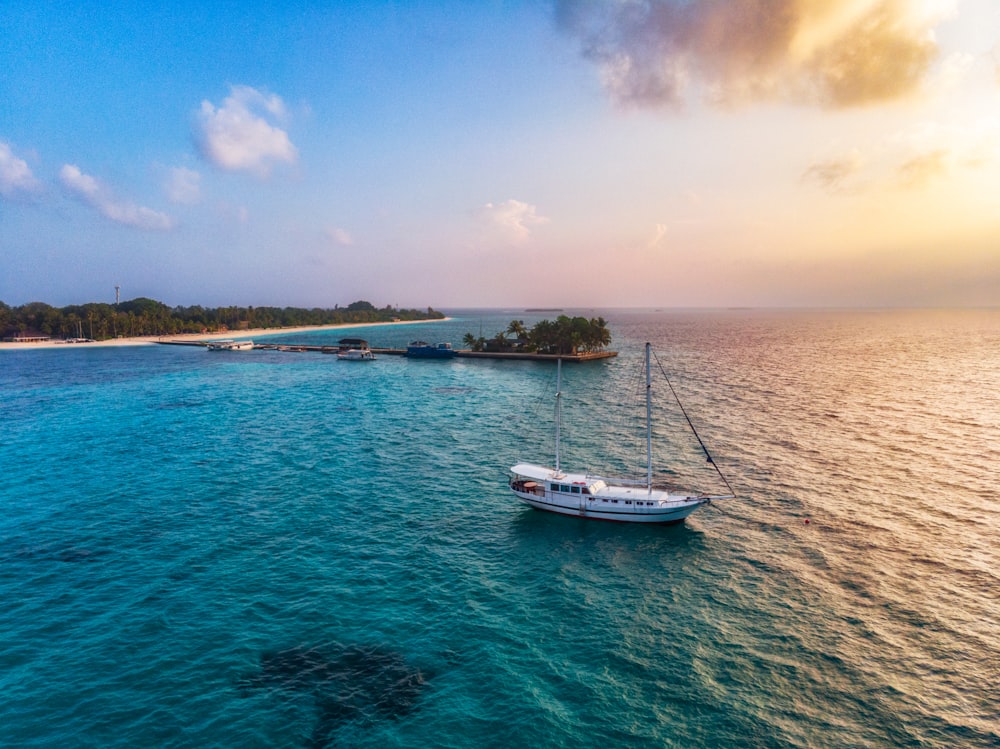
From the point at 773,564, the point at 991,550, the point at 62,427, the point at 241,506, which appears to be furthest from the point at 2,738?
the point at 62,427

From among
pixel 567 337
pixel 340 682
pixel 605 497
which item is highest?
pixel 567 337

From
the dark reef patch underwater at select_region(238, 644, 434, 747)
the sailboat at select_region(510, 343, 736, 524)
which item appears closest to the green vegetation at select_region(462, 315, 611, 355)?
the sailboat at select_region(510, 343, 736, 524)

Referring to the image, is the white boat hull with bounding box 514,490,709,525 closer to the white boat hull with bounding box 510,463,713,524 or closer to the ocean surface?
the white boat hull with bounding box 510,463,713,524

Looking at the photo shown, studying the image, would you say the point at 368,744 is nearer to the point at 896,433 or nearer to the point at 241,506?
the point at 241,506

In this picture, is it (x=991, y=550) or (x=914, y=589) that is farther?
(x=991, y=550)

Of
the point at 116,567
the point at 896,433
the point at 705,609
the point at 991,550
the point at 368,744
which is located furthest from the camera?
the point at 896,433

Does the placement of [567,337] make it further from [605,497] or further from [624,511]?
[624,511]

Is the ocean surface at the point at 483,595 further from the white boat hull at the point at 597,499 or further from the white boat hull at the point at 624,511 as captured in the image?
the white boat hull at the point at 597,499

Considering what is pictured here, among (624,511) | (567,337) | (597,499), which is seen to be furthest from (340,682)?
(567,337)
